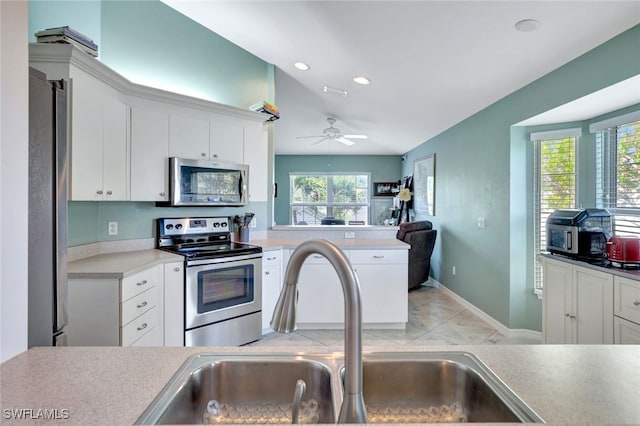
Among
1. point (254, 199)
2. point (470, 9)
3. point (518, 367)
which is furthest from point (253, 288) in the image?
point (470, 9)

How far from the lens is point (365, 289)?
3.41m

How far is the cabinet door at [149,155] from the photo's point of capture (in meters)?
2.75

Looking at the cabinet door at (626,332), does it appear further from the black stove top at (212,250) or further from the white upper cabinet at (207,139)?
the white upper cabinet at (207,139)

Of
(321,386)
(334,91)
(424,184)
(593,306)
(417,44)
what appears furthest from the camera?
(424,184)

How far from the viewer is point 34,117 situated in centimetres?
104

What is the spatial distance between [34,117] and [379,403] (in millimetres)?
1345

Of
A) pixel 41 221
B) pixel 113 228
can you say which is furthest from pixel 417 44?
pixel 113 228

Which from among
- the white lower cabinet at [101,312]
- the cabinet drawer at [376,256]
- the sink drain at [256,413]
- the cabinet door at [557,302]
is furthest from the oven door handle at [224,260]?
the cabinet door at [557,302]

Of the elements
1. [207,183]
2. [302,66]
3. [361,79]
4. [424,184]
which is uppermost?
[302,66]

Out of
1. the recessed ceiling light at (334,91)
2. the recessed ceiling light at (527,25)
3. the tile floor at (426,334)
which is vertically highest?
the recessed ceiling light at (334,91)

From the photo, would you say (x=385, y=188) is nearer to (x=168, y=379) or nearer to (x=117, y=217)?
(x=117, y=217)

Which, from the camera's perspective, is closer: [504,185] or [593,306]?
[593,306]

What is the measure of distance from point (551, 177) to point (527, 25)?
5.17ft

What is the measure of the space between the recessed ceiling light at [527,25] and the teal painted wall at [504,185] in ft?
1.70
